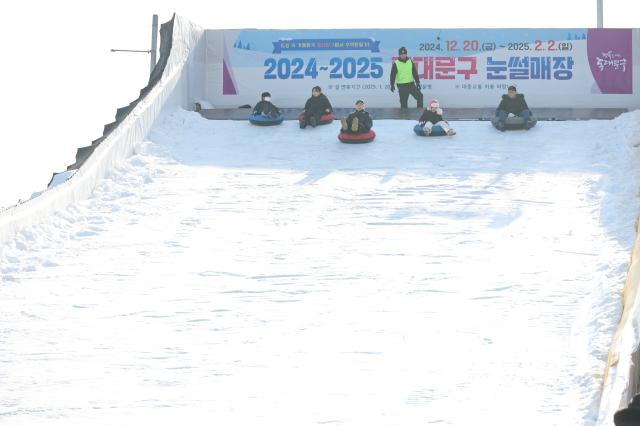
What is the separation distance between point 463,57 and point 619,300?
386 inches

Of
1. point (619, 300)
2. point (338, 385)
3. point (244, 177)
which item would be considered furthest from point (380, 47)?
point (338, 385)

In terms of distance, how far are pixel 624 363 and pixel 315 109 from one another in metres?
9.48

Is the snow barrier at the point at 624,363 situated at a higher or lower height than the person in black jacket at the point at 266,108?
lower

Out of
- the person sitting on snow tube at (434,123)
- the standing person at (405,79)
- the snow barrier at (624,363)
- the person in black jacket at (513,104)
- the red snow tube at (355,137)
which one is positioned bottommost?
the snow barrier at (624,363)

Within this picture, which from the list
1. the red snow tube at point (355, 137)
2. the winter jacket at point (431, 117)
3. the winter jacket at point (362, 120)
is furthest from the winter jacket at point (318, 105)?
the winter jacket at point (431, 117)

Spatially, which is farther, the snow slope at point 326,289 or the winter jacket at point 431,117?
the winter jacket at point 431,117

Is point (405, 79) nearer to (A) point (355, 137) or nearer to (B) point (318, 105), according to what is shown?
(B) point (318, 105)

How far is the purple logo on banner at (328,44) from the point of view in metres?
17.8

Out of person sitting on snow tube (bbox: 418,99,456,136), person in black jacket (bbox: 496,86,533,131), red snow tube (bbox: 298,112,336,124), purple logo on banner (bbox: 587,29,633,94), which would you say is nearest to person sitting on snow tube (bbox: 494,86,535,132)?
person in black jacket (bbox: 496,86,533,131)

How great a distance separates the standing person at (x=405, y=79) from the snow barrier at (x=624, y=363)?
360 inches

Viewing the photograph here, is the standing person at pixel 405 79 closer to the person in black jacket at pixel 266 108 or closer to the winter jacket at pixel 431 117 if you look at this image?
the winter jacket at pixel 431 117

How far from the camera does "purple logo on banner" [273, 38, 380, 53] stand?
17750 mm

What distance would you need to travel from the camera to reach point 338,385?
7367 millimetres

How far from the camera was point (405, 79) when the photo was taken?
17.1 m
